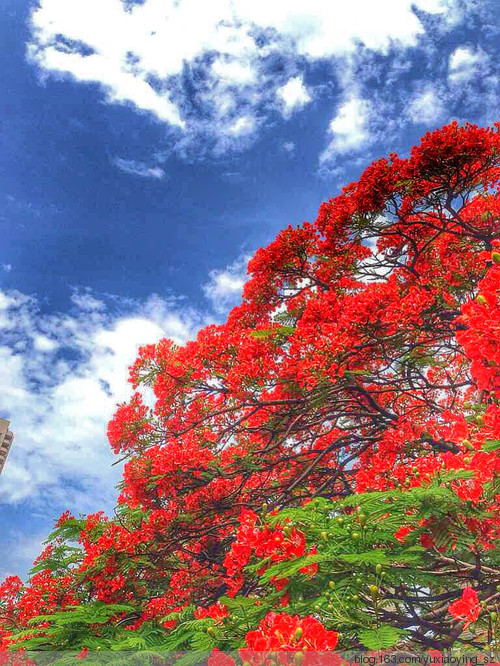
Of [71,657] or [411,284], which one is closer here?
[71,657]

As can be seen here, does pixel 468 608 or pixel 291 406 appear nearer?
pixel 468 608

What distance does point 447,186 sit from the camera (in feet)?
21.3

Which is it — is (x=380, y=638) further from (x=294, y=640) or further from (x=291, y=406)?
(x=291, y=406)

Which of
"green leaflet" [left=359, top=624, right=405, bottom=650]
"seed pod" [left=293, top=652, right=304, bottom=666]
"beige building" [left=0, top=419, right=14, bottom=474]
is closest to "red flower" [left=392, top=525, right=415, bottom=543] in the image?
"green leaflet" [left=359, top=624, right=405, bottom=650]

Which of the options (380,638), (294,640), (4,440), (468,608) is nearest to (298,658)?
(294,640)

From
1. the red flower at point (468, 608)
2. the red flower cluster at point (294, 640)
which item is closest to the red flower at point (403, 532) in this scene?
the red flower at point (468, 608)

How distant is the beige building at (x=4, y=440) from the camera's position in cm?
2920

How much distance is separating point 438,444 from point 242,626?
398cm

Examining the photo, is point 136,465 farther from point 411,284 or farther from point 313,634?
point 313,634

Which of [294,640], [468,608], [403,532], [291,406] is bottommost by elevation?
[468,608]

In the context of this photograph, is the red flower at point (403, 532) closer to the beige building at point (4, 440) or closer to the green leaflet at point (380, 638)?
the green leaflet at point (380, 638)

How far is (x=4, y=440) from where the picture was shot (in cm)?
2986

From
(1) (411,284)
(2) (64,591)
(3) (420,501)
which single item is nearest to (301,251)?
(1) (411,284)

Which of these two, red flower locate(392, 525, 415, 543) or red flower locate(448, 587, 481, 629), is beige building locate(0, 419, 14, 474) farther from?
red flower locate(448, 587, 481, 629)
